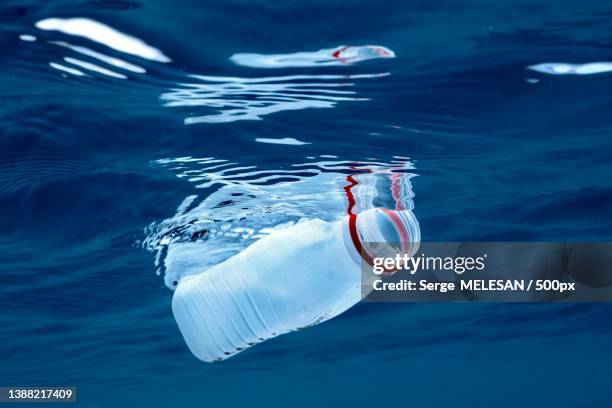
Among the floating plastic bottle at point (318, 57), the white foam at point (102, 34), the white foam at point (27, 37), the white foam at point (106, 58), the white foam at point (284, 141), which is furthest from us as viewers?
the white foam at point (284, 141)

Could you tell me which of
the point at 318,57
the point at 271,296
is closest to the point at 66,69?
the point at 318,57

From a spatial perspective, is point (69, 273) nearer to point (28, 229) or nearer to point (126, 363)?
point (28, 229)

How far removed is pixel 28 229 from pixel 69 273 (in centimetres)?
330

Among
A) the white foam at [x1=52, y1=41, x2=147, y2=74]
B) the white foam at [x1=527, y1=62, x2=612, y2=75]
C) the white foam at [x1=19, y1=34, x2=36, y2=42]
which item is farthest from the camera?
the white foam at [x1=527, y1=62, x2=612, y2=75]

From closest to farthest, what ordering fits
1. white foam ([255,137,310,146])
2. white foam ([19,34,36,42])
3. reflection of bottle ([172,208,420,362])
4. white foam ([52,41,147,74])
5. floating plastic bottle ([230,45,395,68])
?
white foam ([19,34,36,42])
white foam ([52,41,147,74])
floating plastic bottle ([230,45,395,68])
reflection of bottle ([172,208,420,362])
white foam ([255,137,310,146])

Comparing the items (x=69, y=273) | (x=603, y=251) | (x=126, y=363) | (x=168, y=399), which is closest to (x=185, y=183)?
Result: (x=69, y=273)

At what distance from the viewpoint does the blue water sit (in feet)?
18.1

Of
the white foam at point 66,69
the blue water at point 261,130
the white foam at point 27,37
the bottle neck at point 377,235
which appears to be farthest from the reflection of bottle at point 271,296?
the white foam at point 27,37

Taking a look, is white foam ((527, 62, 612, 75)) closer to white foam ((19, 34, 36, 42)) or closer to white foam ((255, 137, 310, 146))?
white foam ((255, 137, 310, 146))

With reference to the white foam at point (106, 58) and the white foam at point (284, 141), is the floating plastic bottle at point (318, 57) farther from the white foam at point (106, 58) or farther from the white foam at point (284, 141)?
the white foam at point (284, 141)

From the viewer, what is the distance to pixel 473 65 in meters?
6.36

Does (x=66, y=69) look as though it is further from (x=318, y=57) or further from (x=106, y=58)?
(x=318, y=57)

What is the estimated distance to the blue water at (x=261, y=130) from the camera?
553cm

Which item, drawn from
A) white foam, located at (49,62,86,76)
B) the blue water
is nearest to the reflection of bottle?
the blue water
